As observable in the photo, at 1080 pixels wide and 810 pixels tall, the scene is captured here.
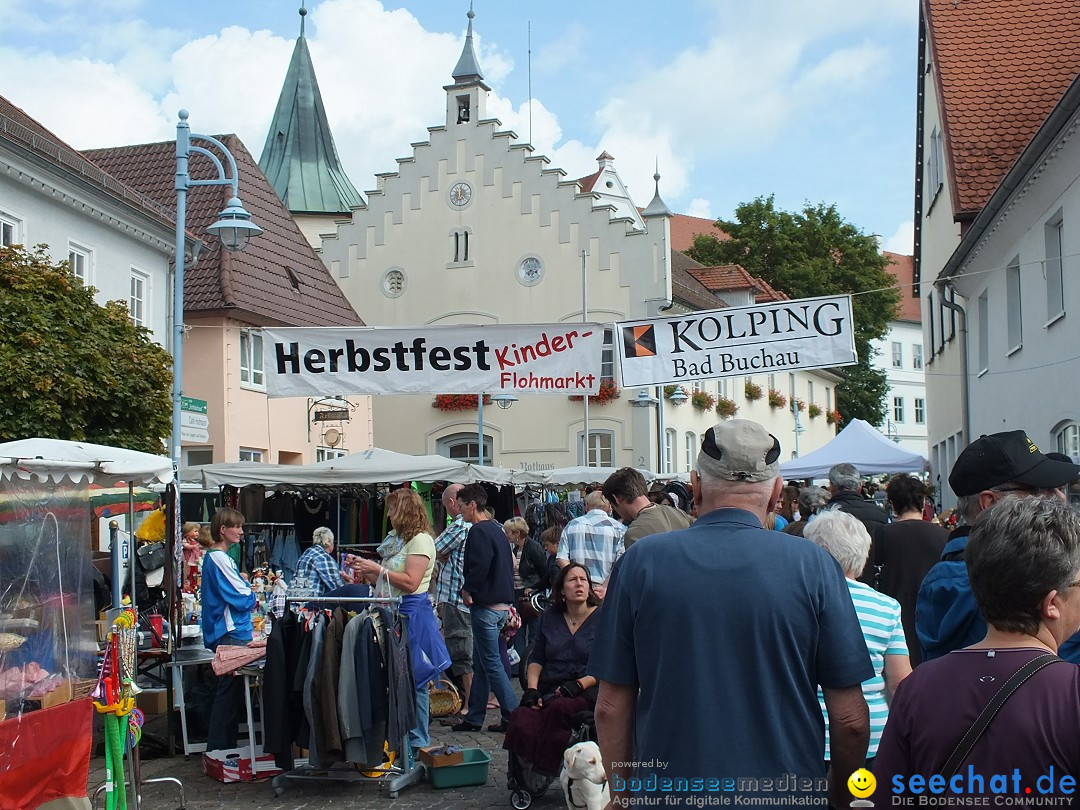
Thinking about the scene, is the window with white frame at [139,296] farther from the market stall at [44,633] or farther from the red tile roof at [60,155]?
the market stall at [44,633]

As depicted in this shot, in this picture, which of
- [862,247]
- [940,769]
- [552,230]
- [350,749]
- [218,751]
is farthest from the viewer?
[862,247]

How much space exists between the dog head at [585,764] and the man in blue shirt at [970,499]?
9.10 ft

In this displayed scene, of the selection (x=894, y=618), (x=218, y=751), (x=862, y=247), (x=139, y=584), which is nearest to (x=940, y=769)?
(x=894, y=618)

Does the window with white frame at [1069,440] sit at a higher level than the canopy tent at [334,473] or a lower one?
higher

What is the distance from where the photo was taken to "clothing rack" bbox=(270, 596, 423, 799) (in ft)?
25.6

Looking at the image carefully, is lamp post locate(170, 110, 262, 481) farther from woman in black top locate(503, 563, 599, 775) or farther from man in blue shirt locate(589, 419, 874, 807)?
man in blue shirt locate(589, 419, 874, 807)

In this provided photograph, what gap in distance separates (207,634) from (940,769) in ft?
25.5

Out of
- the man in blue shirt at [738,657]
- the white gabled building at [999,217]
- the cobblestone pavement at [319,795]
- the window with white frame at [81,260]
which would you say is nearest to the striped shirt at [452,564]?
the cobblestone pavement at [319,795]

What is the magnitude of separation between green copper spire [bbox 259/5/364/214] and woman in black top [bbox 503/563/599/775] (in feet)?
132

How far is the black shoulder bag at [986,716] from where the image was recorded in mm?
2549

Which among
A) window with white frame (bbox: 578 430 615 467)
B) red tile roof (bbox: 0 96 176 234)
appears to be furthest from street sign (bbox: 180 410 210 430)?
window with white frame (bbox: 578 430 615 467)

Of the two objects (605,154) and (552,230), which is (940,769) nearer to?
(552,230)

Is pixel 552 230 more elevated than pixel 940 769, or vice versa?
pixel 552 230

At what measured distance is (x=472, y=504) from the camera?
10.2m
